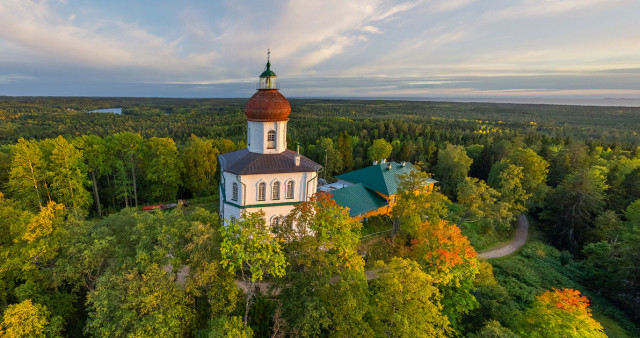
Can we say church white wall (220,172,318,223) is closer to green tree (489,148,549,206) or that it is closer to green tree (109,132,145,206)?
green tree (109,132,145,206)

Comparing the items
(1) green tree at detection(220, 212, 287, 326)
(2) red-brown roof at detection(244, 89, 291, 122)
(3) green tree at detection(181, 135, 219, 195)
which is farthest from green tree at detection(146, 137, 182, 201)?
(1) green tree at detection(220, 212, 287, 326)

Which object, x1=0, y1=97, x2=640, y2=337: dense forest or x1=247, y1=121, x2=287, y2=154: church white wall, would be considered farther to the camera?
x1=247, y1=121, x2=287, y2=154: church white wall

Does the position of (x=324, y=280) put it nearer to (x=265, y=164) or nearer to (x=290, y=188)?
(x=290, y=188)

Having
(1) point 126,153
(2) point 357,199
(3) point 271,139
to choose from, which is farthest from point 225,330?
(1) point 126,153

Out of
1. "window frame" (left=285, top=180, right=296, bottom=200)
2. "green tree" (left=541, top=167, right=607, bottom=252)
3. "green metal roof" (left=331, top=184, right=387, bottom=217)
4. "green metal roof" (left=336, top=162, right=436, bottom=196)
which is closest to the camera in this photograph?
"window frame" (left=285, top=180, right=296, bottom=200)

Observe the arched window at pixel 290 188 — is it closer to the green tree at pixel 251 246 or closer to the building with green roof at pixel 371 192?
the building with green roof at pixel 371 192

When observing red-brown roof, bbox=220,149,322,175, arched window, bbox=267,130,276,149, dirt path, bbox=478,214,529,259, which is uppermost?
arched window, bbox=267,130,276,149

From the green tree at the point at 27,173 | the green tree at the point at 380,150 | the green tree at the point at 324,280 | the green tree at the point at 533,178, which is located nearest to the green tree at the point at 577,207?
the green tree at the point at 533,178
